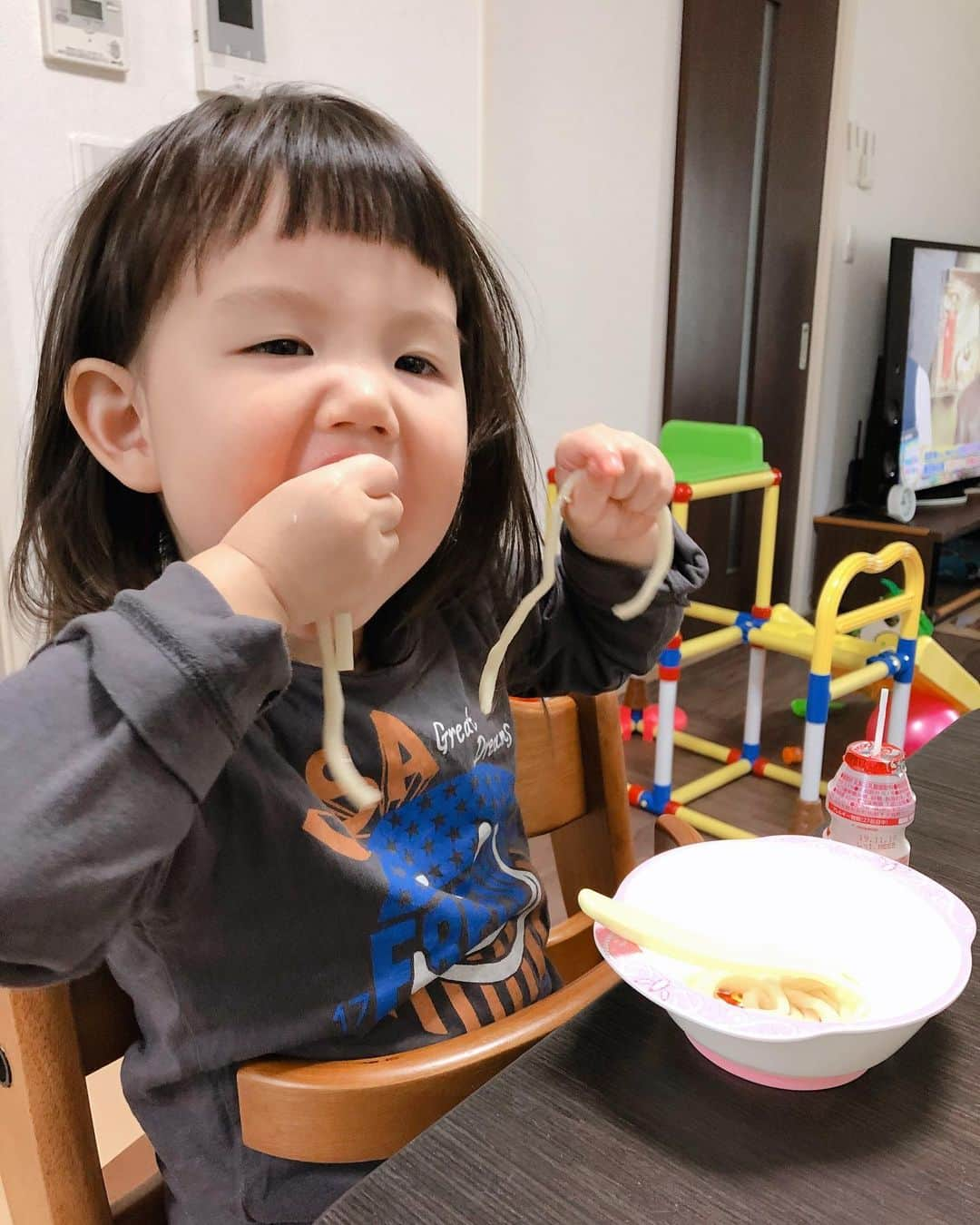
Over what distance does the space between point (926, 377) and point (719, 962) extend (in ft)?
10.0

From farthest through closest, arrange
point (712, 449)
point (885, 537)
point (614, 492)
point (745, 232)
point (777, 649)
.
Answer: point (885, 537)
point (745, 232)
point (712, 449)
point (777, 649)
point (614, 492)

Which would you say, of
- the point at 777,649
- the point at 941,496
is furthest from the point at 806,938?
the point at 941,496

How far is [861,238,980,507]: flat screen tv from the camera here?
3.00 m

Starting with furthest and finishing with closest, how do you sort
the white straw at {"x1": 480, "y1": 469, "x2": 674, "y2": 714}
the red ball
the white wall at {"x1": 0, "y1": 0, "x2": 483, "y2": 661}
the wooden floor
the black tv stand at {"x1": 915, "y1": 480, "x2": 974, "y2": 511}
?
the black tv stand at {"x1": 915, "y1": 480, "x2": 974, "y2": 511} < the red ball < the wooden floor < the white wall at {"x1": 0, "y1": 0, "x2": 483, "y2": 661} < the white straw at {"x1": 480, "y1": 469, "x2": 674, "y2": 714}

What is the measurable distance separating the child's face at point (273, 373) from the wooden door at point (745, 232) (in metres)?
2.22

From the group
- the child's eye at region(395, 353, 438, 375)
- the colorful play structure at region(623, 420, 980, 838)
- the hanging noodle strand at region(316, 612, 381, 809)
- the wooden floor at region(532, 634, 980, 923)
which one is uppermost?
the child's eye at region(395, 353, 438, 375)

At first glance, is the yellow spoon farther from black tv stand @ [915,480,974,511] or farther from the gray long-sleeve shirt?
black tv stand @ [915,480,974,511]

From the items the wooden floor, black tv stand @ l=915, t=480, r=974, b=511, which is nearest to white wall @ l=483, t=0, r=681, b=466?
the wooden floor

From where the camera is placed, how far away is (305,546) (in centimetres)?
44

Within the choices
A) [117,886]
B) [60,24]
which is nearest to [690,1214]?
[117,886]

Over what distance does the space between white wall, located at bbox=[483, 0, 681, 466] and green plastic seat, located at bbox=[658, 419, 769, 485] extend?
280 mm

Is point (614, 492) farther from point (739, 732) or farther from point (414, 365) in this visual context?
point (739, 732)

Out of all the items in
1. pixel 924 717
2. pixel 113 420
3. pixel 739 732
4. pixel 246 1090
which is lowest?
pixel 739 732

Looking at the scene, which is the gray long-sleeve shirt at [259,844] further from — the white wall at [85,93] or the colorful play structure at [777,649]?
the colorful play structure at [777,649]
